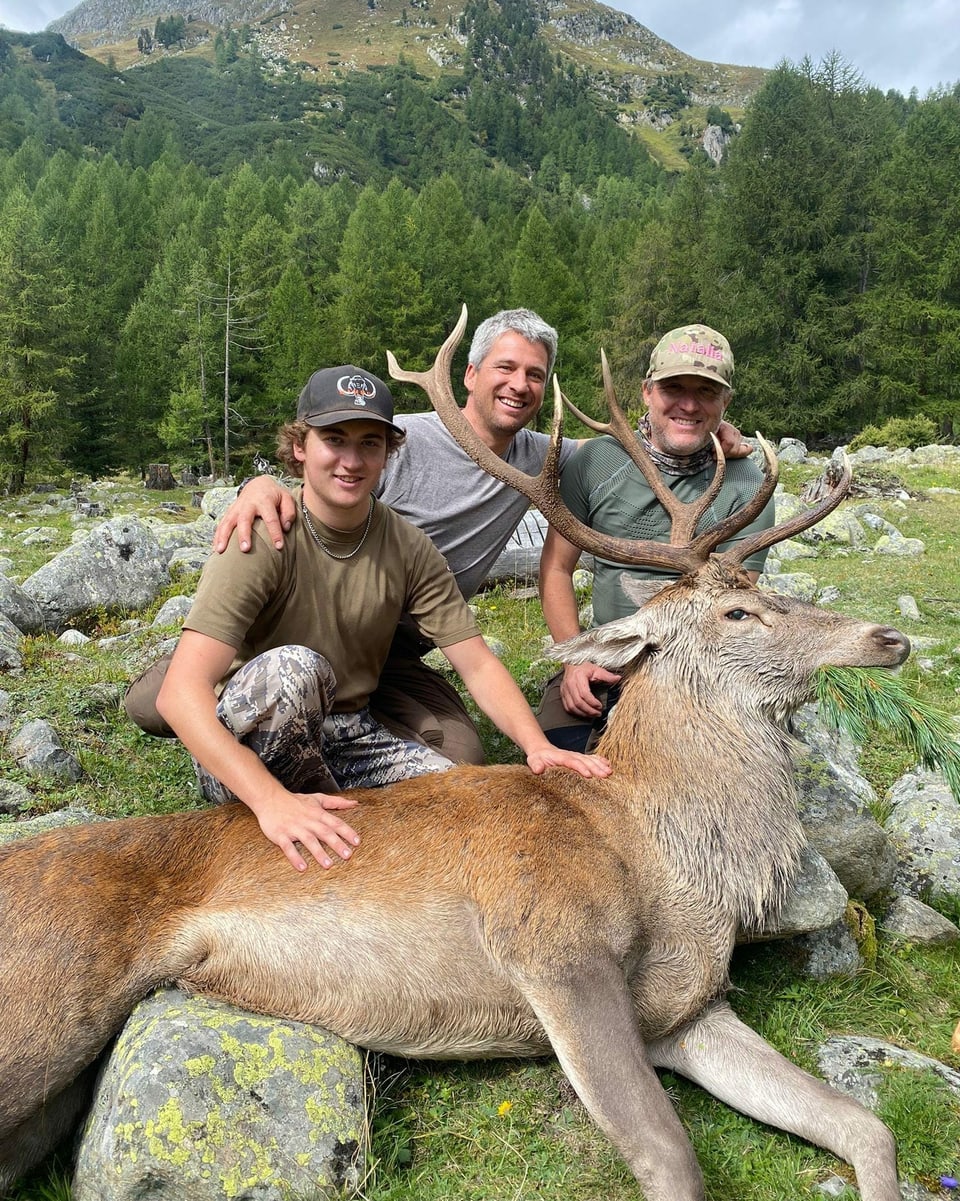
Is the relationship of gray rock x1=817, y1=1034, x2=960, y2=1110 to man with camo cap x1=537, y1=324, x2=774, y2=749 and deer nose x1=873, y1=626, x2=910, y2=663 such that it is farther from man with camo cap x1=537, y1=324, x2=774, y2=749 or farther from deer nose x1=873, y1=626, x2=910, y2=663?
man with camo cap x1=537, y1=324, x2=774, y2=749

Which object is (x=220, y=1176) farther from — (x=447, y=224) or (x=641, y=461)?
(x=447, y=224)

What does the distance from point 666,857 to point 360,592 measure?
1858mm

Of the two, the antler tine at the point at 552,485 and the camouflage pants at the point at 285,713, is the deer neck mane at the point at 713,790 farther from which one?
the camouflage pants at the point at 285,713

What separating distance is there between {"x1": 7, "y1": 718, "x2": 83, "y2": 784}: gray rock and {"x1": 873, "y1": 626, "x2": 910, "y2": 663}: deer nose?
4.38 metres

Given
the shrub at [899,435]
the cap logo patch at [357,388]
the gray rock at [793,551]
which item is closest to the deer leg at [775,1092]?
the cap logo patch at [357,388]

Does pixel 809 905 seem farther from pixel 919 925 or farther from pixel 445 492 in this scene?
pixel 445 492

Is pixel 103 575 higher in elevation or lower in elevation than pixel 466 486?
lower

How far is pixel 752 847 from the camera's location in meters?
3.79

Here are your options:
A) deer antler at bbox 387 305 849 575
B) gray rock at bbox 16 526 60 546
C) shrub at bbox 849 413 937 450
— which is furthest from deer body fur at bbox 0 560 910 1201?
shrub at bbox 849 413 937 450

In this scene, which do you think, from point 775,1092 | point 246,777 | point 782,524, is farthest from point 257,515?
point 775,1092

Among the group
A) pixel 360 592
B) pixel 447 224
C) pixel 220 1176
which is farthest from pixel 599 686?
pixel 447 224

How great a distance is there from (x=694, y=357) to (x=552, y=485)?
1.31 m

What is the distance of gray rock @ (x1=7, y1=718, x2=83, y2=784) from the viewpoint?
17.1ft

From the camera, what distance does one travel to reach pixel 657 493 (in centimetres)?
479
